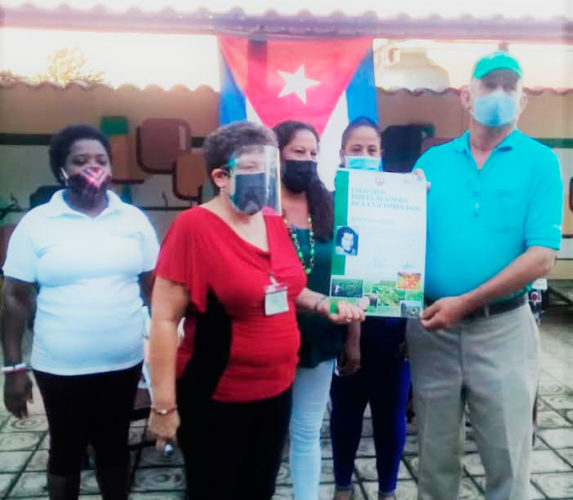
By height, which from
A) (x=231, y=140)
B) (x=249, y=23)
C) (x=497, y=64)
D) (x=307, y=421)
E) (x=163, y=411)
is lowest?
(x=307, y=421)

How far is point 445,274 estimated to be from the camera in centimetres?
226

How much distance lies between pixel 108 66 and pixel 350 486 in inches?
1191

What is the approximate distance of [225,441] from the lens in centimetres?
198

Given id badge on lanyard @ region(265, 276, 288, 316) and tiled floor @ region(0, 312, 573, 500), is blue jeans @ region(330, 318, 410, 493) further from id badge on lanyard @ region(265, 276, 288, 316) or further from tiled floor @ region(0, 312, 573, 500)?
id badge on lanyard @ region(265, 276, 288, 316)

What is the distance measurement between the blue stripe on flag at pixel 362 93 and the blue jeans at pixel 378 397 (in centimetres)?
292

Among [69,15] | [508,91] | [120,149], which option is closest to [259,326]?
[508,91]

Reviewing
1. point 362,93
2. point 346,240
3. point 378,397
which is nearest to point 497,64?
point 346,240

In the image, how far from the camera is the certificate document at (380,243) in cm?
228

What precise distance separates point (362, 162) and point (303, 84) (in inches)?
110

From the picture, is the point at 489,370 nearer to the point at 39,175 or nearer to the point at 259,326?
the point at 259,326

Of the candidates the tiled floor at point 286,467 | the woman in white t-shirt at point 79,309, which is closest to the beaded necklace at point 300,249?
the woman in white t-shirt at point 79,309

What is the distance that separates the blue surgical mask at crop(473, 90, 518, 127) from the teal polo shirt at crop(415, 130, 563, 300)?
78 millimetres

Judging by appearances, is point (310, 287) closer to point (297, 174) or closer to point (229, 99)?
point (297, 174)

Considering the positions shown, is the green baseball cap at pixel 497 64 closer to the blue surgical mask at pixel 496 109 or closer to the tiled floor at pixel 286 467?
the blue surgical mask at pixel 496 109
